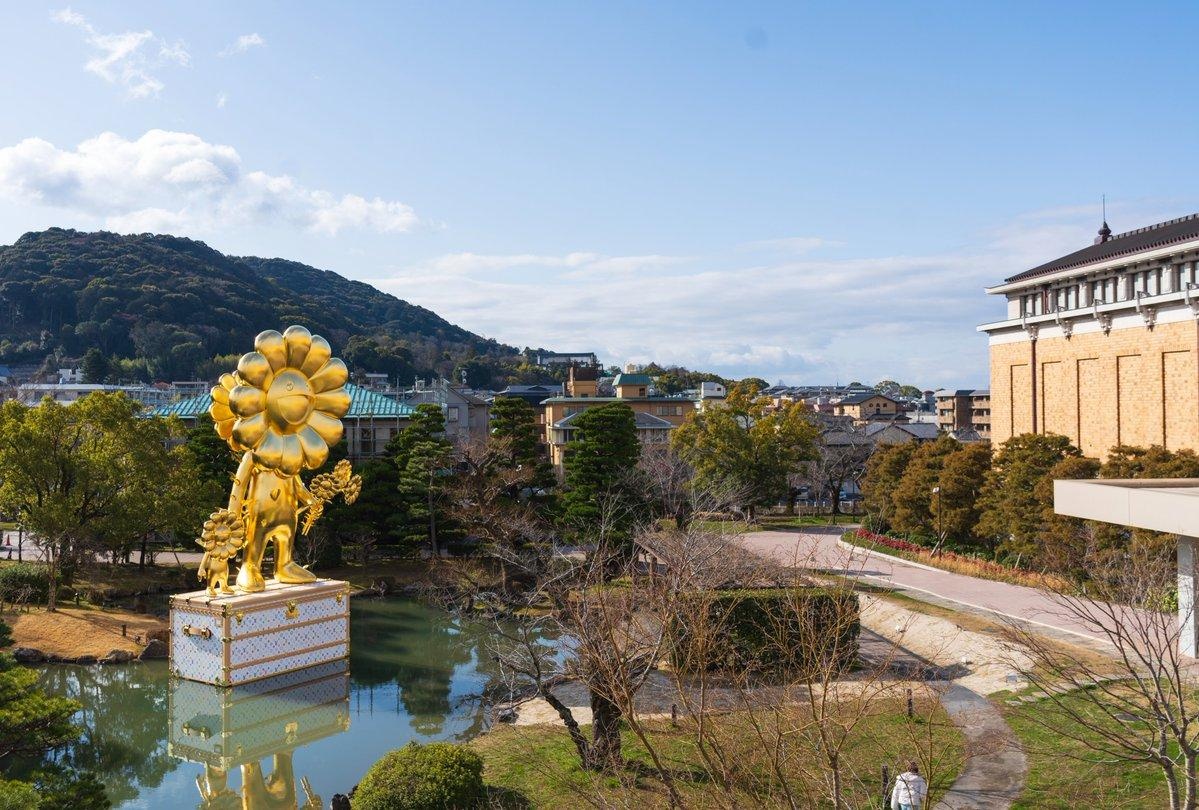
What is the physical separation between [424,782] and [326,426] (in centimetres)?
976

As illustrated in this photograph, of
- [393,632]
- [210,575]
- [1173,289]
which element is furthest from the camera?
[1173,289]

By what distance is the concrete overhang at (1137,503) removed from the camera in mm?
14461

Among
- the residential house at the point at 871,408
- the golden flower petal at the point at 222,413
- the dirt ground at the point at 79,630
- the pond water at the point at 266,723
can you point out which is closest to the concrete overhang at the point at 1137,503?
the pond water at the point at 266,723

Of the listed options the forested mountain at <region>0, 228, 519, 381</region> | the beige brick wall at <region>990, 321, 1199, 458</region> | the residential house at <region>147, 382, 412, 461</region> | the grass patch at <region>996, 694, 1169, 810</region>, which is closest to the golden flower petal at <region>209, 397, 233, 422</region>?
the grass patch at <region>996, 694, 1169, 810</region>

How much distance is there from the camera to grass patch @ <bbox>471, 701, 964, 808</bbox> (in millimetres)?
9555

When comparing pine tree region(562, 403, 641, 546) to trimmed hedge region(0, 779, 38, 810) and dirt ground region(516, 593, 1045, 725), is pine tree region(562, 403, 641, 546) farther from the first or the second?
trimmed hedge region(0, 779, 38, 810)

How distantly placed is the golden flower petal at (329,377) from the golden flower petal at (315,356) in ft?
0.44

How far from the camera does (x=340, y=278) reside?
152750 millimetres

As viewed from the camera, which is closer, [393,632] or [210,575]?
[210,575]

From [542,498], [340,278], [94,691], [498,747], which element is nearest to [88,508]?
[94,691]

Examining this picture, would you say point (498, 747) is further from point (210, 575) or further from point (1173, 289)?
point (1173, 289)

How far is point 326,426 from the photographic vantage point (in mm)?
18453

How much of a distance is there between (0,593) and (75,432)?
13.6 feet

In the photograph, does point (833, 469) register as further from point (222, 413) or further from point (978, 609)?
point (222, 413)
